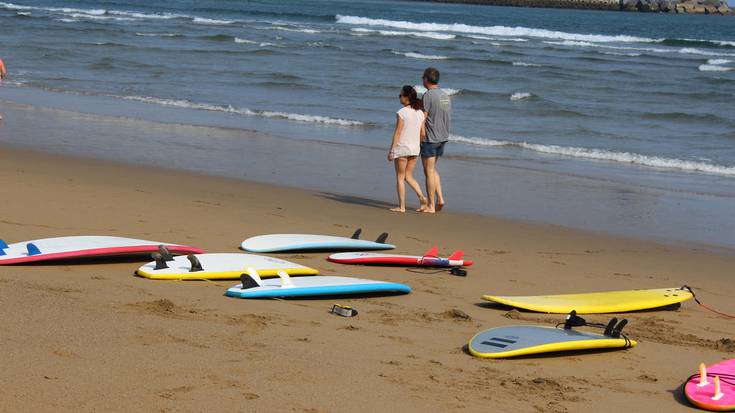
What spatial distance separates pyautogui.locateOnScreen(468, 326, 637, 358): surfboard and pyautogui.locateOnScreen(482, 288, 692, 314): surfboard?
81 centimetres

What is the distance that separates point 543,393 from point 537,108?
16.8 metres

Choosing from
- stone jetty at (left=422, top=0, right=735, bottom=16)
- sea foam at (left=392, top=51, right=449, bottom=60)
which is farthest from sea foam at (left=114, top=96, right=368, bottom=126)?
stone jetty at (left=422, top=0, right=735, bottom=16)

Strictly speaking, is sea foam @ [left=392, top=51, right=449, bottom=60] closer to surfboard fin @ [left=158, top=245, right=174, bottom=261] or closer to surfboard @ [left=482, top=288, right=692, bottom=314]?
surfboard @ [left=482, top=288, right=692, bottom=314]

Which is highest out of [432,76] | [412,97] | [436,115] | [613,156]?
[432,76]

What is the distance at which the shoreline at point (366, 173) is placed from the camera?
410 inches

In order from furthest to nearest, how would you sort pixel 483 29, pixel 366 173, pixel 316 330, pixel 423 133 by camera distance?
pixel 483 29
pixel 366 173
pixel 423 133
pixel 316 330

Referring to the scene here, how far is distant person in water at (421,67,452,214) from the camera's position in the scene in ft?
33.1

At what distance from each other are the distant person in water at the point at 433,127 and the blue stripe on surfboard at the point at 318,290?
12.8 feet

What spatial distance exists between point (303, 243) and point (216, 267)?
1.27 metres

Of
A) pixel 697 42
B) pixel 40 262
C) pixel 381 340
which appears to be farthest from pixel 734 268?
pixel 697 42

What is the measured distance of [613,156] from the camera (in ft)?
50.5

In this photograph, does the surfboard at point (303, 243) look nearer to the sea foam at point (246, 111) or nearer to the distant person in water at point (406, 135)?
the distant person in water at point (406, 135)

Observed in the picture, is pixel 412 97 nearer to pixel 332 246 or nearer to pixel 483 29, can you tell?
pixel 332 246

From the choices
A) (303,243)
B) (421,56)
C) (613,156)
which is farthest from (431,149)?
(421,56)
